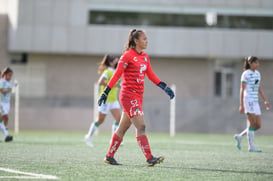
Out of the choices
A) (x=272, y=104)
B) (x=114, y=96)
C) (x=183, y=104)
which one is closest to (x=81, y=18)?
(x=183, y=104)

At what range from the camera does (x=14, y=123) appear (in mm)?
27766

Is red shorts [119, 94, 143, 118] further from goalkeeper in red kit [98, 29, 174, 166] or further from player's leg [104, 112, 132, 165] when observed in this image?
player's leg [104, 112, 132, 165]

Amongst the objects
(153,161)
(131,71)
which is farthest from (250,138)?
(131,71)

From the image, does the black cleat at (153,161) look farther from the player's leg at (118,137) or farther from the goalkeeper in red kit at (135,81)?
the player's leg at (118,137)

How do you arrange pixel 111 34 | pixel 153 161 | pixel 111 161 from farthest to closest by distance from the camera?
pixel 111 34, pixel 111 161, pixel 153 161

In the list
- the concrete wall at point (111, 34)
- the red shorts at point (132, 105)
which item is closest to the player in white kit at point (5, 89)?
the red shorts at point (132, 105)

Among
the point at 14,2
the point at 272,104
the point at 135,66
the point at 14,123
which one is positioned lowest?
the point at 14,123

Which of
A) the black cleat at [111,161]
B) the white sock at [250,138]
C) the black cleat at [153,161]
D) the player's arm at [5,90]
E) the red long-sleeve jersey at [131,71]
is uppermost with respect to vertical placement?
the red long-sleeve jersey at [131,71]

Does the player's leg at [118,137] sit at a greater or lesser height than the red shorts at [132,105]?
lesser

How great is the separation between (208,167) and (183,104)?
18.5 meters

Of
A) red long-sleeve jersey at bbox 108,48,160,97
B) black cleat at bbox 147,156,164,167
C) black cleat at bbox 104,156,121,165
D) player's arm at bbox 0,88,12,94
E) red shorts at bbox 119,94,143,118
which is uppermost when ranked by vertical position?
red long-sleeve jersey at bbox 108,48,160,97

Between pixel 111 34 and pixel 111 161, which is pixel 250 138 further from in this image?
pixel 111 34

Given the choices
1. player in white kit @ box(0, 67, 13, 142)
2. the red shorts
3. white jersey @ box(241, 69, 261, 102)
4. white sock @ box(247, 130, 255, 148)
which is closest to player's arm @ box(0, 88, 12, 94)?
player in white kit @ box(0, 67, 13, 142)

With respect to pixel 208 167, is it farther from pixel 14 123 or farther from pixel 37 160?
pixel 14 123
